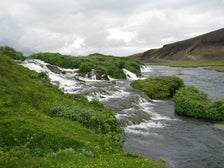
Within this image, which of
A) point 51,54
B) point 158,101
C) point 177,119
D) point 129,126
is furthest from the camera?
point 51,54

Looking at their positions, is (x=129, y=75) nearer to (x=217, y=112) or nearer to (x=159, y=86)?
(x=159, y=86)

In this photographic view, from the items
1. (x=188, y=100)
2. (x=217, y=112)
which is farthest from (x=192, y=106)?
(x=217, y=112)

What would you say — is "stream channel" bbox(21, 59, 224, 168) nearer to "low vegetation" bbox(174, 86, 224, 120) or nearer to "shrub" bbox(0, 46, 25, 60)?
"low vegetation" bbox(174, 86, 224, 120)

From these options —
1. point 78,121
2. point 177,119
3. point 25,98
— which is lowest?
point 177,119

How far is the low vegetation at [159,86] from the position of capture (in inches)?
1745

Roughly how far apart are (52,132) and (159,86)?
3080 centimetres

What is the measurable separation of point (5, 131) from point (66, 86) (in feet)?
87.9

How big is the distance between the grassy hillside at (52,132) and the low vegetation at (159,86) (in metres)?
18.5

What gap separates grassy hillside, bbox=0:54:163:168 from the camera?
13.7 meters

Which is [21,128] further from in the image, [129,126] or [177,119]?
[177,119]

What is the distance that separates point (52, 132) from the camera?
1725 centimetres

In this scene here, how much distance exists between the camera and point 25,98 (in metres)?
22.3

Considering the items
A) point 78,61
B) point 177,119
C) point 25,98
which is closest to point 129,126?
point 177,119

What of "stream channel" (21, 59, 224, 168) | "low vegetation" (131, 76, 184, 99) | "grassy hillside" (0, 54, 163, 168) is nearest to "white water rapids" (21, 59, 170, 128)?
"stream channel" (21, 59, 224, 168)
